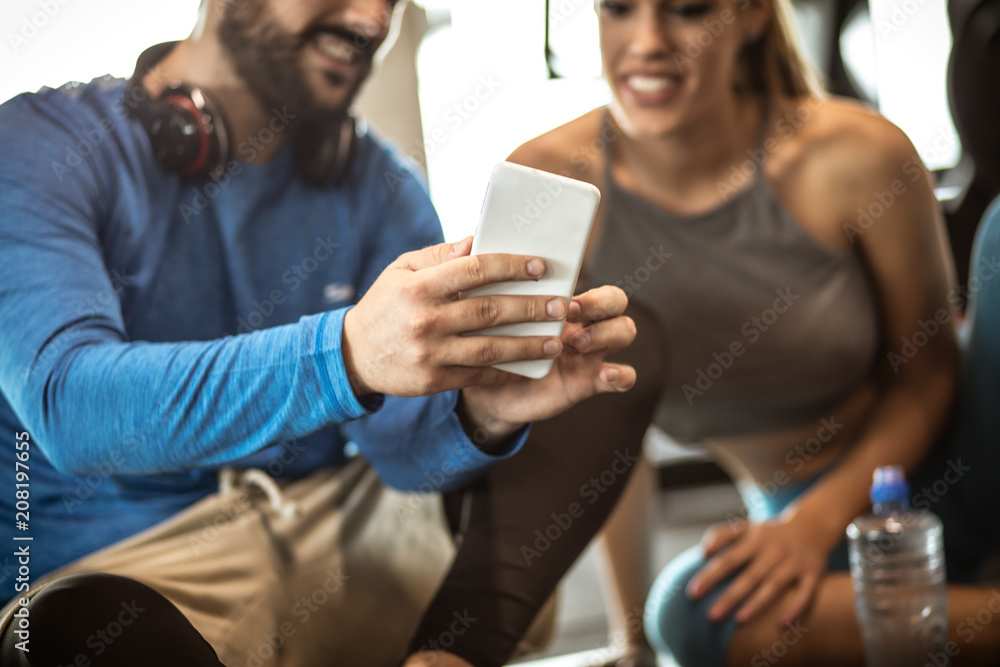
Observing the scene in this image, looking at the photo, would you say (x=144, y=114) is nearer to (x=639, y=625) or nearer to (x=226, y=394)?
(x=226, y=394)

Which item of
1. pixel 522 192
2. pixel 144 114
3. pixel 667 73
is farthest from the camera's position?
pixel 667 73

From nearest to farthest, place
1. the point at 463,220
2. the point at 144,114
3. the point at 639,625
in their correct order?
the point at 144,114
the point at 463,220
the point at 639,625

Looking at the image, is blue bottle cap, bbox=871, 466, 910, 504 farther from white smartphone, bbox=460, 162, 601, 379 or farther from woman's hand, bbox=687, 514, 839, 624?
white smartphone, bbox=460, 162, 601, 379

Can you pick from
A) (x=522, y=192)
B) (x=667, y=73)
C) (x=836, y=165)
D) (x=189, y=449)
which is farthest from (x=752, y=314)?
(x=189, y=449)

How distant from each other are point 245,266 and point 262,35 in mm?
190

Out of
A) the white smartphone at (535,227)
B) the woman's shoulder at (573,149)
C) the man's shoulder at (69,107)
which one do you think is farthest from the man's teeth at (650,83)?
the man's shoulder at (69,107)

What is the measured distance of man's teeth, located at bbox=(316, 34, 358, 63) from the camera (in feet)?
2.31

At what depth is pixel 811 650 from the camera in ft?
2.78

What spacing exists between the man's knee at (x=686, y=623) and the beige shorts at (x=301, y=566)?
0.55ft

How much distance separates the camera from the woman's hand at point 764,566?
84cm

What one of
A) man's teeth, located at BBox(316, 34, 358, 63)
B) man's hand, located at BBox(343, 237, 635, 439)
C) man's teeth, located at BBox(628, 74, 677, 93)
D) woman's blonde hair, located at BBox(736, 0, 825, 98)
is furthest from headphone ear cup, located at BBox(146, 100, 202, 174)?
woman's blonde hair, located at BBox(736, 0, 825, 98)

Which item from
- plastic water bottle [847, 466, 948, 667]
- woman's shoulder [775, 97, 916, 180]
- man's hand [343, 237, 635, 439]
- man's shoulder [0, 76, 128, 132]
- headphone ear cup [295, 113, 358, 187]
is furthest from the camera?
woman's shoulder [775, 97, 916, 180]

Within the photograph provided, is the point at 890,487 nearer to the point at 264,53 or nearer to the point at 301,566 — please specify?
the point at 301,566

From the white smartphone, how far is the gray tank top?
1.33ft
